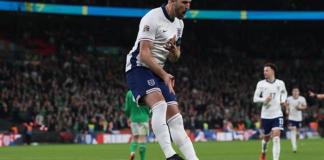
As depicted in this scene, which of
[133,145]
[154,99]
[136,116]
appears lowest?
[133,145]

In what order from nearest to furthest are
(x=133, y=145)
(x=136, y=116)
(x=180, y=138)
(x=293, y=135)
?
(x=180, y=138)
(x=133, y=145)
(x=136, y=116)
(x=293, y=135)

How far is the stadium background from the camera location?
33188 mm

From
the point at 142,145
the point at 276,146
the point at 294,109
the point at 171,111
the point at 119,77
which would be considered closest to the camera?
the point at 171,111

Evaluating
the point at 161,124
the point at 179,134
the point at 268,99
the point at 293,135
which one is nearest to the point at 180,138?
the point at 179,134

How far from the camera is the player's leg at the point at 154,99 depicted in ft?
26.6

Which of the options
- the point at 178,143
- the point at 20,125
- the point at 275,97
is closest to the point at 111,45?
the point at 20,125

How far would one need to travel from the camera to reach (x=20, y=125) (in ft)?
102

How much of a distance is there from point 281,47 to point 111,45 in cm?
1350

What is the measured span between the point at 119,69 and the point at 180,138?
1340 inches

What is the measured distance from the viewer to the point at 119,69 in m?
42.1

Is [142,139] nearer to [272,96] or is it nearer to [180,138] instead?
[272,96]

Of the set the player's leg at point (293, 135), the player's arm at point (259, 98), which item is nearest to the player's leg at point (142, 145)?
the player's arm at point (259, 98)

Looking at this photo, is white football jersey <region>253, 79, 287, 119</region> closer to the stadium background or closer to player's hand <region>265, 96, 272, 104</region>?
player's hand <region>265, 96, 272, 104</region>

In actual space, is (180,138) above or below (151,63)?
below
